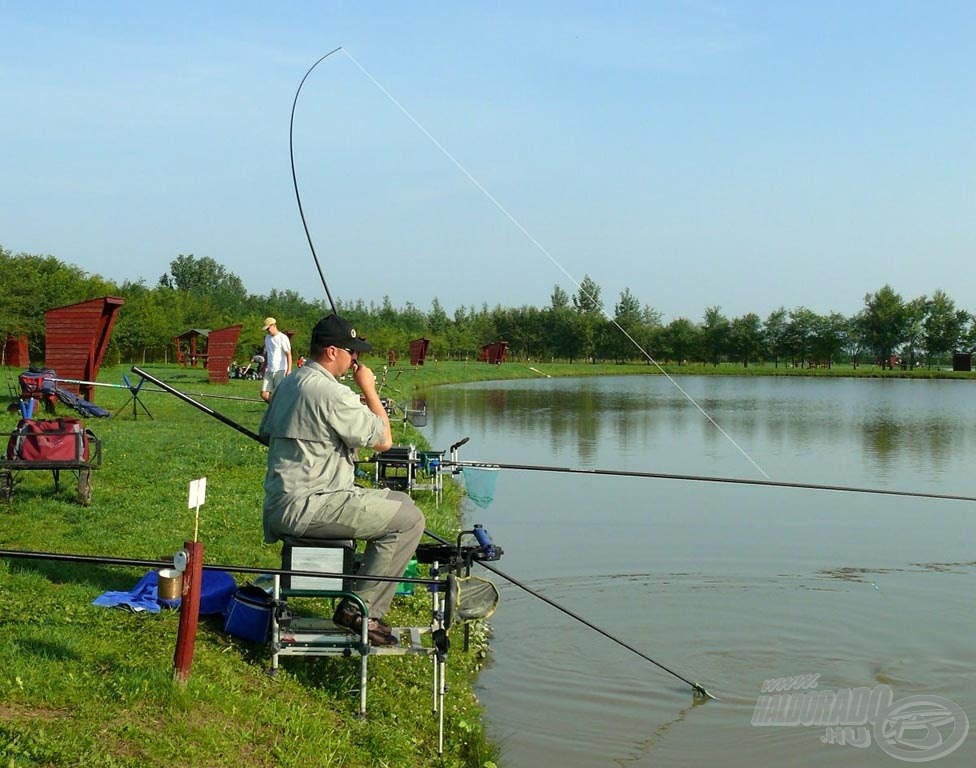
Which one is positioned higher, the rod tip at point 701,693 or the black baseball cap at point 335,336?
the black baseball cap at point 335,336

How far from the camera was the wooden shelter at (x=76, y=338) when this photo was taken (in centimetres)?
1950

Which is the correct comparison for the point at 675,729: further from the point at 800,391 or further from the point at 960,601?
the point at 800,391

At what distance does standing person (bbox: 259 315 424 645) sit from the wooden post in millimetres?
510

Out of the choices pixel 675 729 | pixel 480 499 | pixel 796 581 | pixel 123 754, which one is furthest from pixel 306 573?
pixel 796 581

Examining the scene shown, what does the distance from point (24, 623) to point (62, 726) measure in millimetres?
1342


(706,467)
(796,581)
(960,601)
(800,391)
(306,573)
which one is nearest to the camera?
(306,573)

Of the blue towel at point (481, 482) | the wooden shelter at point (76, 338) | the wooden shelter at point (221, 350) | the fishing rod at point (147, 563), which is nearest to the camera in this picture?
the fishing rod at point (147, 563)

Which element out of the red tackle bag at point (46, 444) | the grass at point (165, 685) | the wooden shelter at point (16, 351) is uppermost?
the wooden shelter at point (16, 351)

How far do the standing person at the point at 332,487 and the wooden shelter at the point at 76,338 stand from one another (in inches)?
614

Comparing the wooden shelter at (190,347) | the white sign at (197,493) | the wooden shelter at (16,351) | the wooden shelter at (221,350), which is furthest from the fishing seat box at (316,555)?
the wooden shelter at (190,347)

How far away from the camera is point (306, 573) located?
4.74 m

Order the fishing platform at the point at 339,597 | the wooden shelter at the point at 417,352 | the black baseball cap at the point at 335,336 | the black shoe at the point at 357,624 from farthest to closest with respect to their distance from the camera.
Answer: the wooden shelter at the point at 417,352 < the black baseball cap at the point at 335,336 < the black shoe at the point at 357,624 < the fishing platform at the point at 339,597

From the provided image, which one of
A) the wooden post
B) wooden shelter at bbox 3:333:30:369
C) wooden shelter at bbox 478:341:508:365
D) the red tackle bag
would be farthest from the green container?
wooden shelter at bbox 478:341:508:365

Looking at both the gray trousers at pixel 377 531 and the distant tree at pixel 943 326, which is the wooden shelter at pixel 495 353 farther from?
the gray trousers at pixel 377 531
